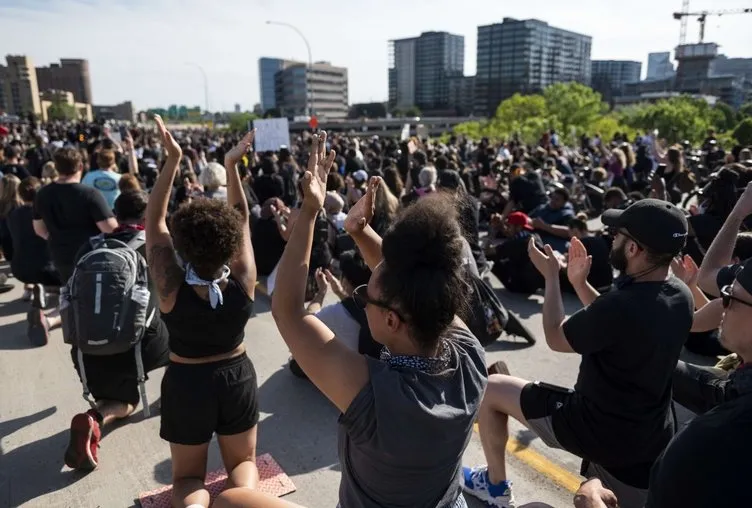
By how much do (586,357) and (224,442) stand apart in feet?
6.79

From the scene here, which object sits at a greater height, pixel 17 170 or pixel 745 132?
pixel 745 132

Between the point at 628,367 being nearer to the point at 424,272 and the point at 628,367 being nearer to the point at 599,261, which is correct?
the point at 424,272

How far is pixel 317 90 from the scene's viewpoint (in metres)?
151

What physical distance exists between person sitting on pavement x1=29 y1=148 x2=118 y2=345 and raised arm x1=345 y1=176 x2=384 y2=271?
12.1ft

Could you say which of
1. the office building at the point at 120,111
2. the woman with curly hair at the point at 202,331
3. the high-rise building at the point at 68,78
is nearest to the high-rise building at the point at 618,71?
the office building at the point at 120,111

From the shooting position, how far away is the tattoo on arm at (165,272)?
9.50 feet

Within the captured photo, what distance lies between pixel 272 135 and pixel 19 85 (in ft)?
414

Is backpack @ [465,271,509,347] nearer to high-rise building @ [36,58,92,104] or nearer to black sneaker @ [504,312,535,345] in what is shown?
black sneaker @ [504,312,535,345]

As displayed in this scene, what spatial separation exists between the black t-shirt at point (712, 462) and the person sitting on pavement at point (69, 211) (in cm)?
503

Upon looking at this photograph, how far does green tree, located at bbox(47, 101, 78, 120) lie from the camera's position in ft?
303

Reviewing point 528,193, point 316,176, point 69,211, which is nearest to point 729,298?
point 316,176

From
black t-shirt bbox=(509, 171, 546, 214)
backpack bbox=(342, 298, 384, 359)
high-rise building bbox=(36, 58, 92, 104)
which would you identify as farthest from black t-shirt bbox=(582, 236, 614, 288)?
high-rise building bbox=(36, 58, 92, 104)

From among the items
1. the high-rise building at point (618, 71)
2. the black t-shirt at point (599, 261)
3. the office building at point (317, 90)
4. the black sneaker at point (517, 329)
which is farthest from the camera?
the high-rise building at point (618, 71)

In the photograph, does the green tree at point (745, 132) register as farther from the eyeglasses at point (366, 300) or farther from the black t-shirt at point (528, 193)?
the eyeglasses at point (366, 300)
